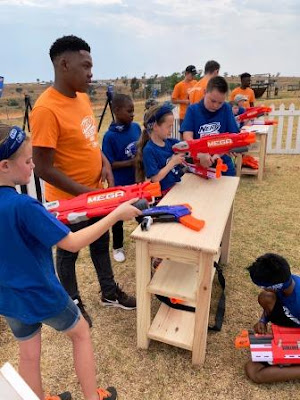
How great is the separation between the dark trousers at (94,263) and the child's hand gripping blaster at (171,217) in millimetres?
551

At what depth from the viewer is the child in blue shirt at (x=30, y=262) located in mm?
1375

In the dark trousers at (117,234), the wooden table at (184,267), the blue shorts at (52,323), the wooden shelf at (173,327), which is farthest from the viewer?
the dark trousers at (117,234)

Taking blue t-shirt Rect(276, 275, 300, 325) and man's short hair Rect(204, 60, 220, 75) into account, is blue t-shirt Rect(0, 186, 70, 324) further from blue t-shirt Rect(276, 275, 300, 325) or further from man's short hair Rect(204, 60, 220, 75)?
man's short hair Rect(204, 60, 220, 75)

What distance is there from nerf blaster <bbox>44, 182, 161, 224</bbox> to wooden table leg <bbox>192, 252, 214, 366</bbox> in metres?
0.53

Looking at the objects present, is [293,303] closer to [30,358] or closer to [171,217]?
[171,217]

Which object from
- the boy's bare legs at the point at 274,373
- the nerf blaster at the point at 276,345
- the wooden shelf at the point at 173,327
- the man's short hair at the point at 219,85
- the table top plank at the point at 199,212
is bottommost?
the boy's bare legs at the point at 274,373

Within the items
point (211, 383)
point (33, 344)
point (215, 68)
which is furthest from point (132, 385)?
point (215, 68)

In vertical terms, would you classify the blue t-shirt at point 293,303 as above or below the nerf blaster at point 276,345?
above

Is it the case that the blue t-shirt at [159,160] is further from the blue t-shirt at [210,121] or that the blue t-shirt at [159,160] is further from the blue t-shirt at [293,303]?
the blue t-shirt at [293,303]

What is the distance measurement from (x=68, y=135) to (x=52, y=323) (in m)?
1.17

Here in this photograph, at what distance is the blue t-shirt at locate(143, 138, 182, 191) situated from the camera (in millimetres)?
2812

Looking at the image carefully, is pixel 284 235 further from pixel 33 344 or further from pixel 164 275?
pixel 33 344

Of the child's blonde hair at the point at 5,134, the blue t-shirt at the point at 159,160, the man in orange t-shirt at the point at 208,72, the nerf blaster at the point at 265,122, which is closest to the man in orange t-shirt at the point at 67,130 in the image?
the blue t-shirt at the point at 159,160

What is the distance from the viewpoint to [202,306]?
219 centimetres
